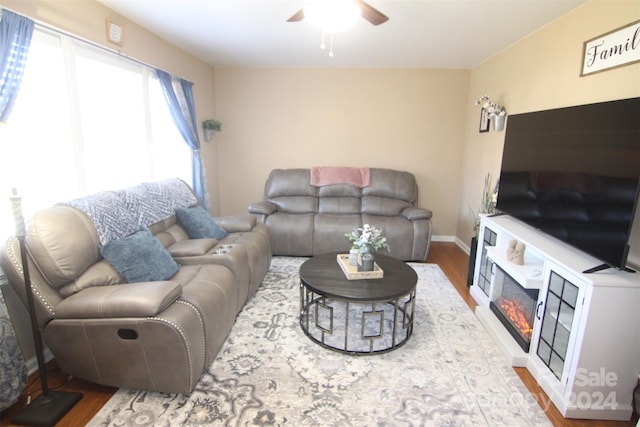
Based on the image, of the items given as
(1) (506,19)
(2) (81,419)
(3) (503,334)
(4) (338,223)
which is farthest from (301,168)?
(2) (81,419)

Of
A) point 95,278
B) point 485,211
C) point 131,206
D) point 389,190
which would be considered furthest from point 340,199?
point 95,278

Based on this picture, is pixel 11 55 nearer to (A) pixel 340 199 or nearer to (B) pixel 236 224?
(B) pixel 236 224

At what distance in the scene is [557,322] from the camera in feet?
6.60

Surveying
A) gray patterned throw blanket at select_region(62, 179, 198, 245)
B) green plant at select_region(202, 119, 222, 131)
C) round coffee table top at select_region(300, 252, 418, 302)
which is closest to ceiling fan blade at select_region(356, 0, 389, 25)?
round coffee table top at select_region(300, 252, 418, 302)

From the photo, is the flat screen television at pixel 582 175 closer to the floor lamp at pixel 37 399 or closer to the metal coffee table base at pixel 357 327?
the metal coffee table base at pixel 357 327

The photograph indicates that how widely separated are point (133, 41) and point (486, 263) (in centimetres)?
375

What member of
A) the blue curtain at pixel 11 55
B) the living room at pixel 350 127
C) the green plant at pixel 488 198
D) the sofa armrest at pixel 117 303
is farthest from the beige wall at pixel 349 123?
the sofa armrest at pixel 117 303

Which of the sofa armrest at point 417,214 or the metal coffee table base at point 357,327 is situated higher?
the sofa armrest at point 417,214

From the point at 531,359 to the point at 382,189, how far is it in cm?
281

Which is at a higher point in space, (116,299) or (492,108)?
(492,108)

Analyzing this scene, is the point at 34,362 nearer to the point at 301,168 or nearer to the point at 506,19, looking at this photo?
the point at 301,168

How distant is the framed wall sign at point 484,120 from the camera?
4.04 metres

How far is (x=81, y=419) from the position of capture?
1.81 m

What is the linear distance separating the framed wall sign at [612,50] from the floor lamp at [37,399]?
3.47m
